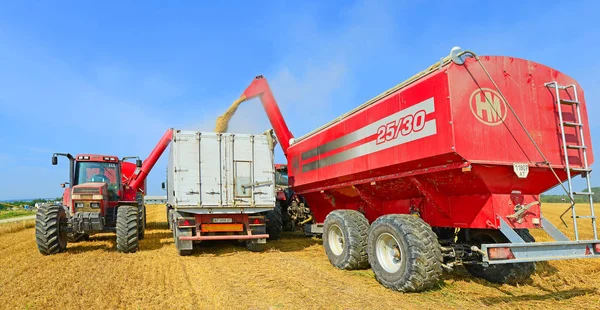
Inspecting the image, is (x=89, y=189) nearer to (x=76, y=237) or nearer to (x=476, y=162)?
(x=76, y=237)

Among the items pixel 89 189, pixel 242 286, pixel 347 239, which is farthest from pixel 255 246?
pixel 89 189

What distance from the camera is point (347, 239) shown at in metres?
7.46

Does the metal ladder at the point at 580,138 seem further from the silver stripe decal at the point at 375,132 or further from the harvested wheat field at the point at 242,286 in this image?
the silver stripe decal at the point at 375,132

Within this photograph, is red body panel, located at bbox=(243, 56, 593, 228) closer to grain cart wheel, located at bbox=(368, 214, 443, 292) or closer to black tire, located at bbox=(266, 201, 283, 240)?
grain cart wheel, located at bbox=(368, 214, 443, 292)

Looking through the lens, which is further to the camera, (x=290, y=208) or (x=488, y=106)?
(x=290, y=208)

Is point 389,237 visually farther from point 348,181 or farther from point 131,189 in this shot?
point 131,189

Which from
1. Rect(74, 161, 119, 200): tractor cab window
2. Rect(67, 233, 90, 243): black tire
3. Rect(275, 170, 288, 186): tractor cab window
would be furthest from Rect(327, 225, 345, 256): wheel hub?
Rect(74, 161, 119, 200): tractor cab window

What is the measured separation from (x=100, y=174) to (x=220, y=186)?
4.63 m

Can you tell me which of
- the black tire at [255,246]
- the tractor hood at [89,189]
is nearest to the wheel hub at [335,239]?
the black tire at [255,246]

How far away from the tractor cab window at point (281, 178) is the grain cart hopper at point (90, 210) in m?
3.99

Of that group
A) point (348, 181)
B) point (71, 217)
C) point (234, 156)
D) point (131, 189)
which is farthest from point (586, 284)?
point (131, 189)

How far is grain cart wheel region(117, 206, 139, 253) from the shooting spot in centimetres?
922

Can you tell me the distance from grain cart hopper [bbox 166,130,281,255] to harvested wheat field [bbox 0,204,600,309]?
0.66 meters

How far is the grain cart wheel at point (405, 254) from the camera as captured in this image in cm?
547
